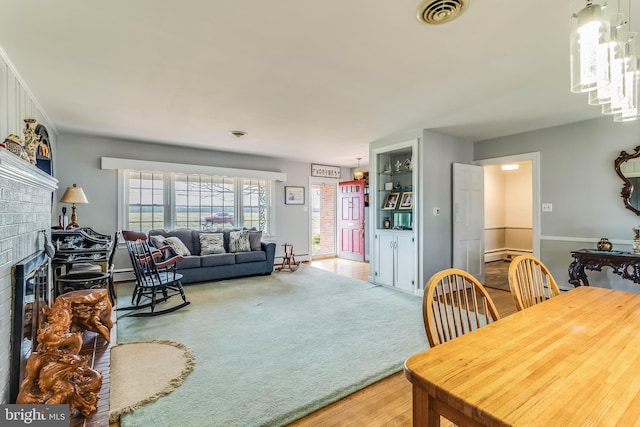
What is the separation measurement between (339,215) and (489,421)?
734 centimetres

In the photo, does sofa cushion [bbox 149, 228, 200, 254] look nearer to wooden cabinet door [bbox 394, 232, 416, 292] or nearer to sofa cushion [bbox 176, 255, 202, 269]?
sofa cushion [bbox 176, 255, 202, 269]

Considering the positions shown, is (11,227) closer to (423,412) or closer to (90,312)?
(90,312)

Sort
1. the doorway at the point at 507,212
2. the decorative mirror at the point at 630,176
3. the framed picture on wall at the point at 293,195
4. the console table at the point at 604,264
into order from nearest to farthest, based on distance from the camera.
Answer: the console table at the point at 604,264, the decorative mirror at the point at 630,176, the framed picture on wall at the point at 293,195, the doorway at the point at 507,212

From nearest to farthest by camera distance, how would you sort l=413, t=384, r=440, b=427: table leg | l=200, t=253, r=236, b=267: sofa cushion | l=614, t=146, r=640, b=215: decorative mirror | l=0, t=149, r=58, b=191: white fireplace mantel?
l=413, t=384, r=440, b=427: table leg < l=0, t=149, r=58, b=191: white fireplace mantel < l=614, t=146, r=640, b=215: decorative mirror < l=200, t=253, r=236, b=267: sofa cushion

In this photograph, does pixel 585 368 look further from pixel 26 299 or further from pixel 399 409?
pixel 26 299

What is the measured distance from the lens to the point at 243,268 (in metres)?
5.36

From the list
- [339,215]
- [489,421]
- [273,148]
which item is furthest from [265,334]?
[339,215]

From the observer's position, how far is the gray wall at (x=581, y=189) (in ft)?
11.9

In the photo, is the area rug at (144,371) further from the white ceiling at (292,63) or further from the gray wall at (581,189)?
the gray wall at (581,189)

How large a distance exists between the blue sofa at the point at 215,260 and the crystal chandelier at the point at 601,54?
484 centimetres

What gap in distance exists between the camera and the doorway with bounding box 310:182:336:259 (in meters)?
8.32

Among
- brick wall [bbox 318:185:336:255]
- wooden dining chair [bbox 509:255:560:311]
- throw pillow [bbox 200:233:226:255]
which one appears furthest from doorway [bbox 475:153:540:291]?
throw pillow [bbox 200:233:226:255]

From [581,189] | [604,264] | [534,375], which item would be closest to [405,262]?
[604,264]

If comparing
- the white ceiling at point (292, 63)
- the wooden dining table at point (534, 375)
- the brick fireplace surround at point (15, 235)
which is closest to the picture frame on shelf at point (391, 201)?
the white ceiling at point (292, 63)
